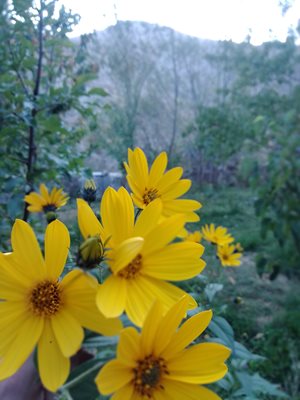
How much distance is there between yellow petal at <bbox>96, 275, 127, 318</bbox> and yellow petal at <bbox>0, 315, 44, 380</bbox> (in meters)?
0.07

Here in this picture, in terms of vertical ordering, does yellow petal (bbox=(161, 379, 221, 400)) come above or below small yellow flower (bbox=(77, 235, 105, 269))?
below

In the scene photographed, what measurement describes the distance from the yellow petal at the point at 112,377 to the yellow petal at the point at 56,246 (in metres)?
0.09

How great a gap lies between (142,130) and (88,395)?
9645 millimetres

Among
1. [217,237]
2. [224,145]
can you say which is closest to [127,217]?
[217,237]

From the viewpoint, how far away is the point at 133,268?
33 cm

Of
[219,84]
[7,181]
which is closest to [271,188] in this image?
[7,181]

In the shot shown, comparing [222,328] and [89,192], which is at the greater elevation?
[89,192]

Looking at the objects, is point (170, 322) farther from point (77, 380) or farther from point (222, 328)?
point (222, 328)

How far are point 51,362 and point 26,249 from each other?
0.09 metres

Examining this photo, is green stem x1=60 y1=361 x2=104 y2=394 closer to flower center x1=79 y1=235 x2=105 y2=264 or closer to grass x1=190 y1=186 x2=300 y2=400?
flower center x1=79 y1=235 x2=105 y2=264

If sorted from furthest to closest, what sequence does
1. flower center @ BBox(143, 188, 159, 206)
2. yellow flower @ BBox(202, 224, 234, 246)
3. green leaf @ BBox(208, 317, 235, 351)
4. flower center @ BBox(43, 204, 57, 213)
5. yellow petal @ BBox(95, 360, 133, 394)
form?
yellow flower @ BBox(202, 224, 234, 246)
flower center @ BBox(43, 204, 57, 213)
green leaf @ BBox(208, 317, 235, 351)
flower center @ BBox(143, 188, 159, 206)
yellow petal @ BBox(95, 360, 133, 394)

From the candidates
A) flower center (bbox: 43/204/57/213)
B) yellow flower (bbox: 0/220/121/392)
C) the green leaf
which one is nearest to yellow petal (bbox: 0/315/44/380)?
yellow flower (bbox: 0/220/121/392)

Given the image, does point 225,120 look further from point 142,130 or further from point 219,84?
point 219,84

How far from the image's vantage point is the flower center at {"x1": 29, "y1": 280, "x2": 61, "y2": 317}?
1.05 ft
